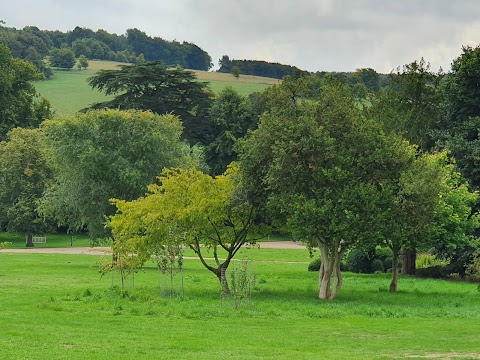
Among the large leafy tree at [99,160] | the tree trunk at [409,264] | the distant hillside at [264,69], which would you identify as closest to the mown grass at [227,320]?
the tree trunk at [409,264]

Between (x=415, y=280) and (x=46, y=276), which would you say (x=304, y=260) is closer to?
(x=415, y=280)

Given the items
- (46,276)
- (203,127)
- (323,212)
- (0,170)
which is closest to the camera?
(323,212)

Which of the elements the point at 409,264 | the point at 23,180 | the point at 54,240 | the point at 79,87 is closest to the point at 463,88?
the point at 409,264

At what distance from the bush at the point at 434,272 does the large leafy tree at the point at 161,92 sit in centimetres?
3691

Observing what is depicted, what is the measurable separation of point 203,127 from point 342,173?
53.4 metres

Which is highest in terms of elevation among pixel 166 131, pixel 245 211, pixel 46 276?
pixel 166 131

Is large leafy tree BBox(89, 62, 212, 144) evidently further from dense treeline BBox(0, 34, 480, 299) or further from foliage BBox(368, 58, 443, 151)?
foliage BBox(368, 58, 443, 151)

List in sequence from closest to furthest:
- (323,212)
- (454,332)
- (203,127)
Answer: (454,332) < (323,212) < (203,127)

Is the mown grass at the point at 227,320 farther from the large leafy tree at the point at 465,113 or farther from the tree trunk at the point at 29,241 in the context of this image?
the tree trunk at the point at 29,241

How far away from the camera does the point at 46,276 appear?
133 feet

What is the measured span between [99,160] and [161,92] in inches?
1295

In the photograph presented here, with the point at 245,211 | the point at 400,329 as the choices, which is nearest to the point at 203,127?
the point at 245,211

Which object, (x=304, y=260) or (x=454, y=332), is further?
(x=304, y=260)

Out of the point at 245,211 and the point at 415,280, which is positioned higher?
the point at 245,211
